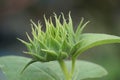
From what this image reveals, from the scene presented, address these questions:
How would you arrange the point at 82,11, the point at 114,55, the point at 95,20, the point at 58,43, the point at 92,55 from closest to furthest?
the point at 58,43 < the point at 114,55 < the point at 92,55 < the point at 95,20 < the point at 82,11

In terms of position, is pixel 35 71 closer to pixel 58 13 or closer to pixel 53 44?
pixel 53 44

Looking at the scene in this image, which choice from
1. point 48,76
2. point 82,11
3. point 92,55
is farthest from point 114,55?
point 48,76

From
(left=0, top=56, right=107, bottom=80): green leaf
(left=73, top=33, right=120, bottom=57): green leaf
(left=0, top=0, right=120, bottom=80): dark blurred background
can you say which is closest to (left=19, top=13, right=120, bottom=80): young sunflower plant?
(left=73, top=33, right=120, bottom=57): green leaf

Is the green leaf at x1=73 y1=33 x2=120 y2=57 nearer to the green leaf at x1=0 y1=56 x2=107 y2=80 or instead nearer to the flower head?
the flower head

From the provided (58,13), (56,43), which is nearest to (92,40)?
(56,43)

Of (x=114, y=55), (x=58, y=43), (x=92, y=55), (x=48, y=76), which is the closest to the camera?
(x=58, y=43)

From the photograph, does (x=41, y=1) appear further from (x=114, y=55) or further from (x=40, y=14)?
(x=114, y=55)

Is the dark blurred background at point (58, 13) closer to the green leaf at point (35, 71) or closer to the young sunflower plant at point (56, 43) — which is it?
the green leaf at point (35, 71)

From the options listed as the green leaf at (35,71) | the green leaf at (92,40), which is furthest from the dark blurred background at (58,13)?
the green leaf at (92,40)

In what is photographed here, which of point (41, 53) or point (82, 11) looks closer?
point (41, 53)
